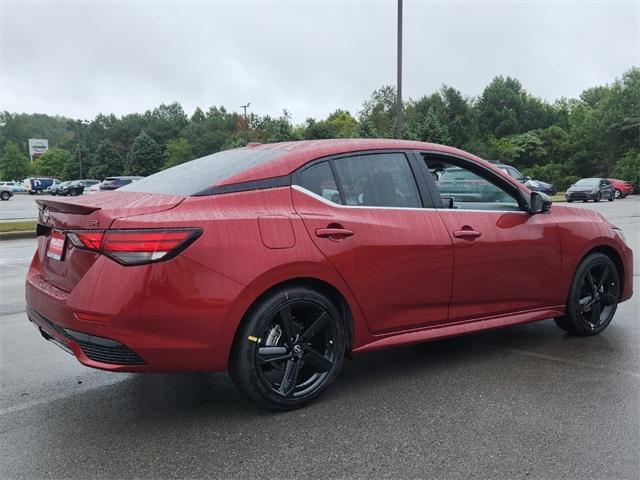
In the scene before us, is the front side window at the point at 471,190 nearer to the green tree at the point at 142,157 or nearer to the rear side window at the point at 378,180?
the rear side window at the point at 378,180

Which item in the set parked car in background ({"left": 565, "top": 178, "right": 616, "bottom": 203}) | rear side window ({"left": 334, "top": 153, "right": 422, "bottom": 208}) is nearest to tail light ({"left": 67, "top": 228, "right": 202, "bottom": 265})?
rear side window ({"left": 334, "top": 153, "right": 422, "bottom": 208})

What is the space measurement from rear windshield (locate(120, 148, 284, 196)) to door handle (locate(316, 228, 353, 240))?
0.57 metres

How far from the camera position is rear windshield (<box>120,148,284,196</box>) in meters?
3.41

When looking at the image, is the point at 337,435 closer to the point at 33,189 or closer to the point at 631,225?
the point at 631,225

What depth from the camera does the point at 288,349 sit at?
3.36 metres

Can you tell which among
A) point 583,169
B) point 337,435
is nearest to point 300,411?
point 337,435

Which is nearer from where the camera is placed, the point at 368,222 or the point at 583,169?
the point at 368,222

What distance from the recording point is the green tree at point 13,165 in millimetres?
95188

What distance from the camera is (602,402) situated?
353cm

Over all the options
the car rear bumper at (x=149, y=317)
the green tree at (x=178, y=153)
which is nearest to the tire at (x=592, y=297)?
the car rear bumper at (x=149, y=317)

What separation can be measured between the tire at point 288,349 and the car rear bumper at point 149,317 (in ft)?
0.41

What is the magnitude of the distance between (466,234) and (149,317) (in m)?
2.20

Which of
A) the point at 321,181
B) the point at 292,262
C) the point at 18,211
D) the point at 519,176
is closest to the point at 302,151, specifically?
the point at 321,181

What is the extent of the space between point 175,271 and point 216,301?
27cm
